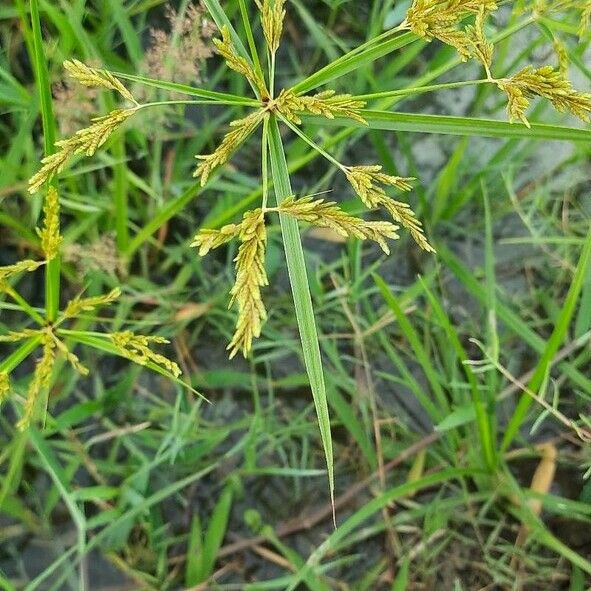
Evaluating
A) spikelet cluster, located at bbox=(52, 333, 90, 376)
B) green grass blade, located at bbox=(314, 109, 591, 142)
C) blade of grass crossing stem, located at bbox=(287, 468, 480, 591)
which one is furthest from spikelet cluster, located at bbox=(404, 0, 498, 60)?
blade of grass crossing stem, located at bbox=(287, 468, 480, 591)

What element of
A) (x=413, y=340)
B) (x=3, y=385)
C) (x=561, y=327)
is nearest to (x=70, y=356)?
(x=3, y=385)

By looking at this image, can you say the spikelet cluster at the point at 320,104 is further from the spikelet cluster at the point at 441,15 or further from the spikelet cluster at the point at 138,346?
the spikelet cluster at the point at 138,346

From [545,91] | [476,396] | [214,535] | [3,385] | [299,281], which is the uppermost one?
[545,91]

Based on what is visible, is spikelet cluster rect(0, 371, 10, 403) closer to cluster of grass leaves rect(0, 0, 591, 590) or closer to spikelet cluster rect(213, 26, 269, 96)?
cluster of grass leaves rect(0, 0, 591, 590)

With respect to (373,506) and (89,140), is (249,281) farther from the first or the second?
(373,506)

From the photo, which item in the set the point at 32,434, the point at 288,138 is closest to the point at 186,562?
the point at 32,434

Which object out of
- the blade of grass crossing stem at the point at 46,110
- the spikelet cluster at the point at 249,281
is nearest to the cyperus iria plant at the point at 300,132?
the spikelet cluster at the point at 249,281
